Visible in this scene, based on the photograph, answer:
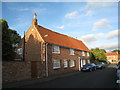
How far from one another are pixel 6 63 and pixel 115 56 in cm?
8060

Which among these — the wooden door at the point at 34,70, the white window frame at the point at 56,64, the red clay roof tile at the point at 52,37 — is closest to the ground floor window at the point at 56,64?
the white window frame at the point at 56,64

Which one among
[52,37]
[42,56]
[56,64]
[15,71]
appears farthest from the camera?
[52,37]

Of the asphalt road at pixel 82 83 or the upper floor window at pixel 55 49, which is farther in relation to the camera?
the upper floor window at pixel 55 49

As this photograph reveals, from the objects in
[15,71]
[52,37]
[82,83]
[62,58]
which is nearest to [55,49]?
[62,58]

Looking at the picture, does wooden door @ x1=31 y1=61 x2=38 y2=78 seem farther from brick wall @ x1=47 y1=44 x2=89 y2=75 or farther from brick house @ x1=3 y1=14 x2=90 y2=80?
brick wall @ x1=47 y1=44 x2=89 y2=75

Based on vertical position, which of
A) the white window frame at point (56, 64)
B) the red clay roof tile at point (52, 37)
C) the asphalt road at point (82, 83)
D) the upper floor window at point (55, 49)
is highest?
the red clay roof tile at point (52, 37)

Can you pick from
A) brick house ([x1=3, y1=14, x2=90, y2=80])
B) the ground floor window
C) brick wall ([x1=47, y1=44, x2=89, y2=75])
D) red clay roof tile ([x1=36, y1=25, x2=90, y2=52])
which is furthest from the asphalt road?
red clay roof tile ([x1=36, y1=25, x2=90, y2=52])

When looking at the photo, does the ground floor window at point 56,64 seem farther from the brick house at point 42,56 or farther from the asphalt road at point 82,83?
the asphalt road at point 82,83

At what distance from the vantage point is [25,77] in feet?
45.4

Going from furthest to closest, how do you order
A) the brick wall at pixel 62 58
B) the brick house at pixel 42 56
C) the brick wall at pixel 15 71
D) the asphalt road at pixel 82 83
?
the brick wall at pixel 62 58, the brick house at pixel 42 56, the brick wall at pixel 15 71, the asphalt road at pixel 82 83

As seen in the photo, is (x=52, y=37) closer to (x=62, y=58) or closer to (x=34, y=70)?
(x=62, y=58)

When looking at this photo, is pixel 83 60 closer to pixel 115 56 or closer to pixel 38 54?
pixel 38 54

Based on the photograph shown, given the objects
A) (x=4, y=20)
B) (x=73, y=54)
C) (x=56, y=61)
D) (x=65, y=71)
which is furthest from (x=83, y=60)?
(x=4, y=20)

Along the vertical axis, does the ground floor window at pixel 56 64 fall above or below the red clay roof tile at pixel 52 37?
below
